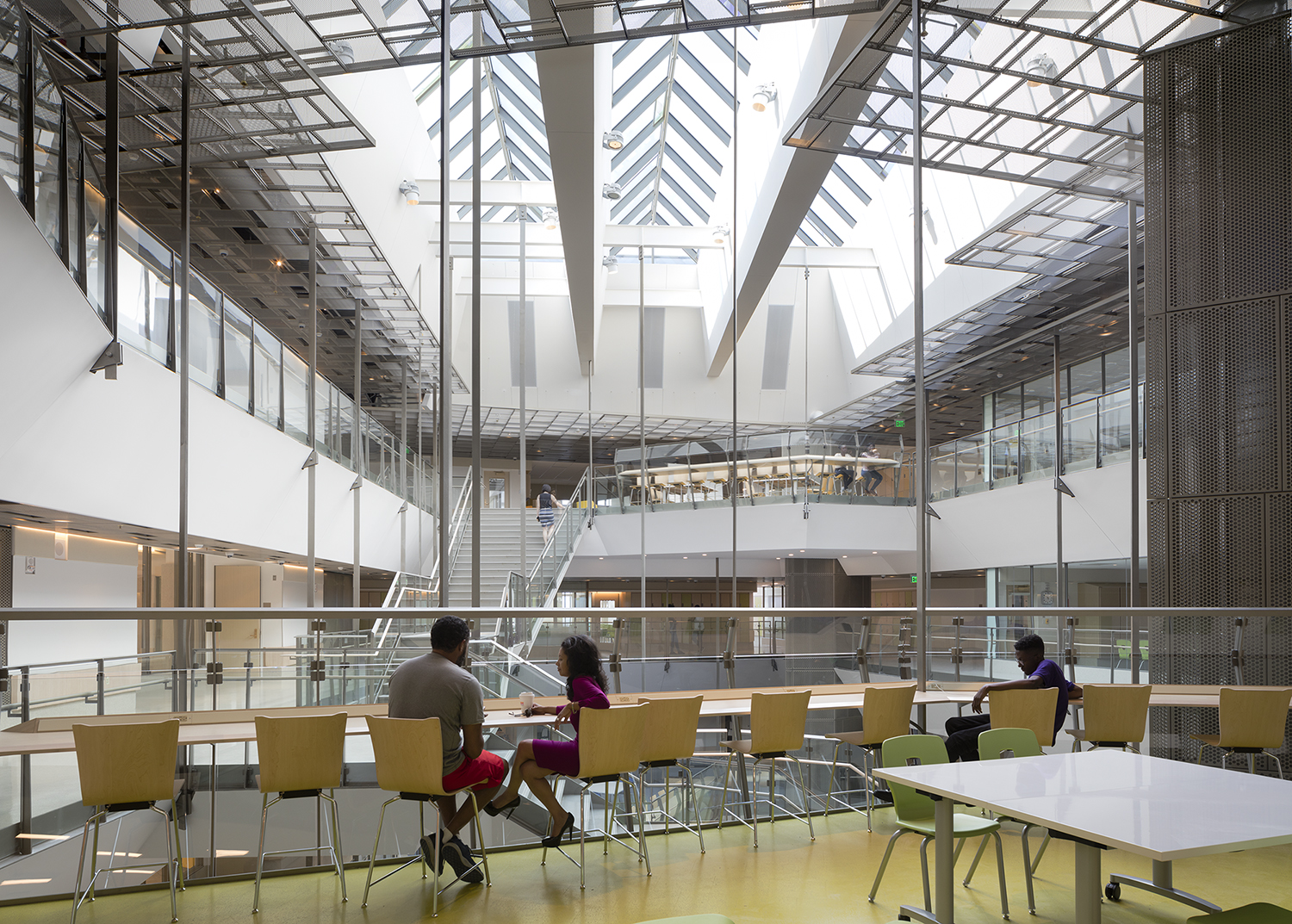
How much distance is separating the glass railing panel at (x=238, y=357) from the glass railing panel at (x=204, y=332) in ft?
0.69

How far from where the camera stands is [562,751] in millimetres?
4555

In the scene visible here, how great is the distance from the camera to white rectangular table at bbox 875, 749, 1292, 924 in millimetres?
2797

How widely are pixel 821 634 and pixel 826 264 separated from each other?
569 inches

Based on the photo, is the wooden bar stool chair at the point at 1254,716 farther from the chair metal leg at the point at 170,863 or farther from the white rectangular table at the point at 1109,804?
the chair metal leg at the point at 170,863

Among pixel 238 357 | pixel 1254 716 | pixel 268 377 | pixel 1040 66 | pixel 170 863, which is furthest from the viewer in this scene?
pixel 268 377

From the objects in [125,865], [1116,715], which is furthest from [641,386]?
[125,865]

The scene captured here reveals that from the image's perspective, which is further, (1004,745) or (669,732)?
(669,732)

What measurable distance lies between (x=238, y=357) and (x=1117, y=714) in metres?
8.99

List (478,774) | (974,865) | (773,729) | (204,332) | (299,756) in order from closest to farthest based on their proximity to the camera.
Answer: (299,756)
(478,774)
(974,865)
(773,729)
(204,332)

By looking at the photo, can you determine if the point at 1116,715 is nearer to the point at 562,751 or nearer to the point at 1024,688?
the point at 1024,688

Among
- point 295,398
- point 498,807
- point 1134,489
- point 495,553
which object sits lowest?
point 498,807

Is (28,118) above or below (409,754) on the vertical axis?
above

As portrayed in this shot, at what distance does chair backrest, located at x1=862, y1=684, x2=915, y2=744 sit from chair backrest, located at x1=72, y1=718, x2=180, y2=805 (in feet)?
12.2

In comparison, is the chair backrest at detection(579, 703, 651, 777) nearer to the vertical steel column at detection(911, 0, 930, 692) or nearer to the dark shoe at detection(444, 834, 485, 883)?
the dark shoe at detection(444, 834, 485, 883)
